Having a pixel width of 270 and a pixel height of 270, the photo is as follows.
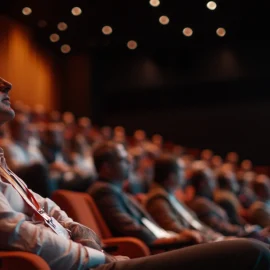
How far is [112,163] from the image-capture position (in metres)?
2.71

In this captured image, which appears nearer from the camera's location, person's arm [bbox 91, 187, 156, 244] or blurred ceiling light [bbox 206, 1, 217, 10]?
person's arm [bbox 91, 187, 156, 244]

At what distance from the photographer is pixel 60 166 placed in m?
3.98

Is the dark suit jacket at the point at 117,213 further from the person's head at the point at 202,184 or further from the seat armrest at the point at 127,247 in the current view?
the person's head at the point at 202,184

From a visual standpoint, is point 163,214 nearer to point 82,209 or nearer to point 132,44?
point 82,209

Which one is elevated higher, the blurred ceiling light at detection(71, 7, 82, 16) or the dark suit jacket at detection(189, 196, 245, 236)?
the blurred ceiling light at detection(71, 7, 82, 16)

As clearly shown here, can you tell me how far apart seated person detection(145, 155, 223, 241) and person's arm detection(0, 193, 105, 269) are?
170 cm

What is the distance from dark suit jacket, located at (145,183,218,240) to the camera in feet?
9.99

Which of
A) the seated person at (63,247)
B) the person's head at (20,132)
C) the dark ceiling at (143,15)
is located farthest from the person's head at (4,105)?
the person's head at (20,132)

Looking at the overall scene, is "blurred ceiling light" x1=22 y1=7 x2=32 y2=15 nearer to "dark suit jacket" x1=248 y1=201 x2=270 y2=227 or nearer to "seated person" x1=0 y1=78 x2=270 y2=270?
"seated person" x1=0 y1=78 x2=270 y2=270

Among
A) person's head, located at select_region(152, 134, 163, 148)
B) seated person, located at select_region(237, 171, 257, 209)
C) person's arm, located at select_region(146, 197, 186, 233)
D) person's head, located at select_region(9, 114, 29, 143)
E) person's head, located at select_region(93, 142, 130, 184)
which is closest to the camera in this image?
person's head, located at select_region(93, 142, 130, 184)

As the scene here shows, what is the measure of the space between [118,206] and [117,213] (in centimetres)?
4

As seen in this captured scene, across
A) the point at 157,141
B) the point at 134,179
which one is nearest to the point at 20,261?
the point at 134,179

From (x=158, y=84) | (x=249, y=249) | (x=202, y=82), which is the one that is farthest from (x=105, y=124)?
(x=249, y=249)

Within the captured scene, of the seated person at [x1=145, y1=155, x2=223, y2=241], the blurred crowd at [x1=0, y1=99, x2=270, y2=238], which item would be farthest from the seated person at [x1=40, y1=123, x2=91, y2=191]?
the seated person at [x1=145, y1=155, x2=223, y2=241]
